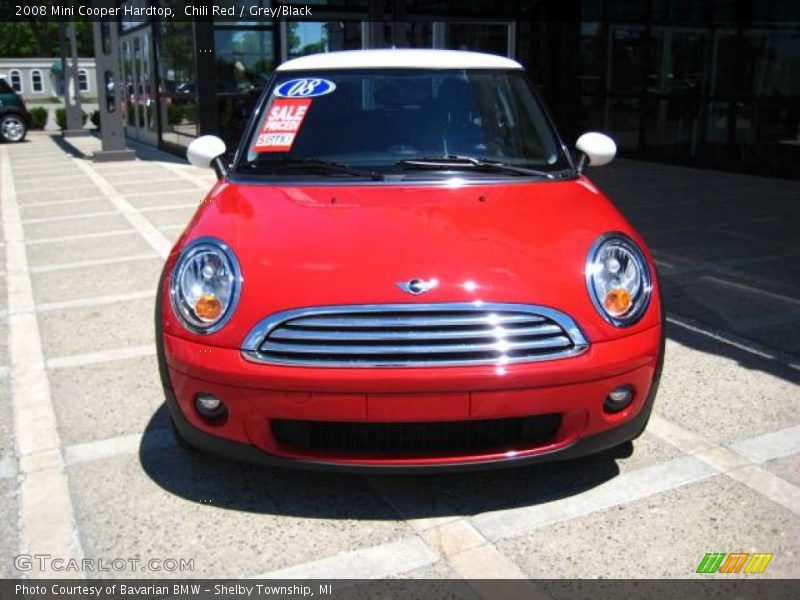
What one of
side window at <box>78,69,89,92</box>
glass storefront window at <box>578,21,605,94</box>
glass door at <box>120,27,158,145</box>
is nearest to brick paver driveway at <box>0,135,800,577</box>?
glass storefront window at <box>578,21,605,94</box>

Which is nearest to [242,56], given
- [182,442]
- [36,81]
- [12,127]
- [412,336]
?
[12,127]

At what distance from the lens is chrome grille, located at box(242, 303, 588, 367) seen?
102 inches

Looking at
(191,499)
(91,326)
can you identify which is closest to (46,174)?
(91,326)

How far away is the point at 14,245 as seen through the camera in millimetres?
7789

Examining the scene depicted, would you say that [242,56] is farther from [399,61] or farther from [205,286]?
[205,286]

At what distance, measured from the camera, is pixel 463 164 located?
362cm

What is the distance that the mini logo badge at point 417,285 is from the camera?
8.83 feet

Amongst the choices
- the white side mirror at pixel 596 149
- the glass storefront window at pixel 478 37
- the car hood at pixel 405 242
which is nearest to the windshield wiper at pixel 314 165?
the car hood at pixel 405 242

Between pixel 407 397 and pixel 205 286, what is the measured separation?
2.76 ft

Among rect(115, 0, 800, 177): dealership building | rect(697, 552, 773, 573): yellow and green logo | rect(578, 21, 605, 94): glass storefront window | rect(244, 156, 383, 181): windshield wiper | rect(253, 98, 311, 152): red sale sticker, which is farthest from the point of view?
rect(578, 21, 605, 94): glass storefront window

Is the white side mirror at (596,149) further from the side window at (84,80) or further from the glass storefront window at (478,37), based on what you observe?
the side window at (84,80)

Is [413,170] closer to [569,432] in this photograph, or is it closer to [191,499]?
[569,432]

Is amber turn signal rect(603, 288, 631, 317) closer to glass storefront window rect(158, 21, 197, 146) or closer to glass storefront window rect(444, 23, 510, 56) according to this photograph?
glass storefront window rect(158, 21, 197, 146)

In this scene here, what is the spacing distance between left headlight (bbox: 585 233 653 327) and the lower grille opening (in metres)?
0.42
